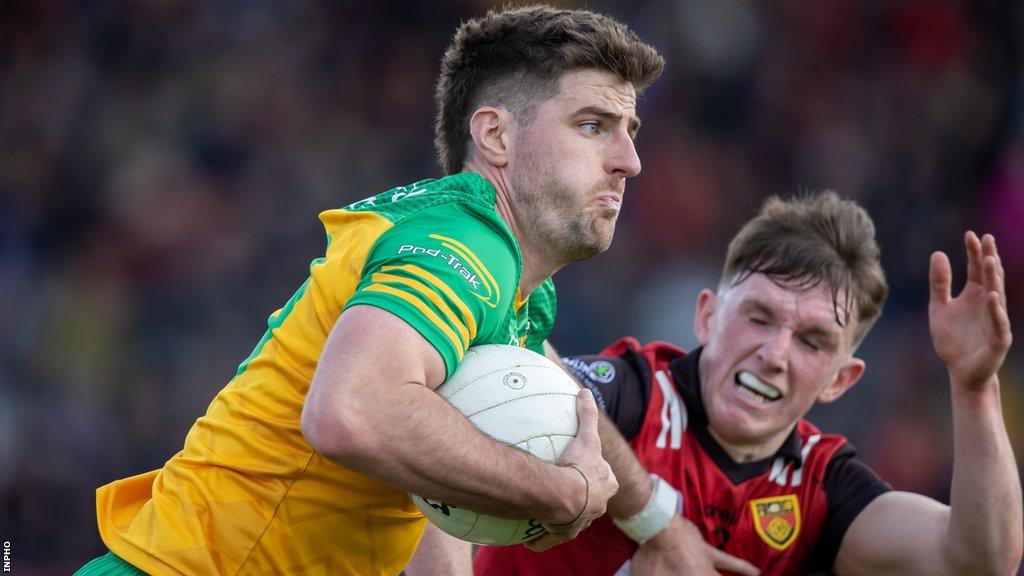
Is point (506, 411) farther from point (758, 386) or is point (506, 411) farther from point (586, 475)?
point (758, 386)

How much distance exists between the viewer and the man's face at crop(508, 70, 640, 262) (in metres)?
3.67

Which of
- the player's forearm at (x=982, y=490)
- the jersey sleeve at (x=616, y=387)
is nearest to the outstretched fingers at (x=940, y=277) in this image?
the player's forearm at (x=982, y=490)

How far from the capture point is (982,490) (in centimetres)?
465

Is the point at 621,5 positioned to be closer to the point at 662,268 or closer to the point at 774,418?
the point at 662,268

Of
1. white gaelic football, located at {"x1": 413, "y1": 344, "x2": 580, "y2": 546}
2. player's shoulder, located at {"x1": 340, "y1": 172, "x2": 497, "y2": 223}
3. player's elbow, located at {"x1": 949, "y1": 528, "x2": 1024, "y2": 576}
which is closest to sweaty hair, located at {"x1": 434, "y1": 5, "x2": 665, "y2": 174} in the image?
player's shoulder, located at {"x1": 340, "y1": 172, "x2": 497, "y2": 223}

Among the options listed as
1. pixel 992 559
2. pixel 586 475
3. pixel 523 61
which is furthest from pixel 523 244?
pixel 992 559

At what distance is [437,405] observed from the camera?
285 cm

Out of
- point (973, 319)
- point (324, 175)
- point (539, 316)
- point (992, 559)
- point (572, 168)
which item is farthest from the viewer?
point (324, 175)

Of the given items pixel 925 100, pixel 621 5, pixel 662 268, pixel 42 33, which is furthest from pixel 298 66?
pixel 925 100

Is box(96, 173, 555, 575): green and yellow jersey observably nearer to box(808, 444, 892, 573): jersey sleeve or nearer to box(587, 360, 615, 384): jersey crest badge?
box(587, 360, 615, 384): jersey crest badge

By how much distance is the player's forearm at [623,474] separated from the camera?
432 cm

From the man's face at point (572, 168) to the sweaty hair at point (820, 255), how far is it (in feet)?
4.96

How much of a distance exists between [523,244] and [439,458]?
1.09m

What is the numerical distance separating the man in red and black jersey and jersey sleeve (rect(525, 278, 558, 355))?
53 cm
